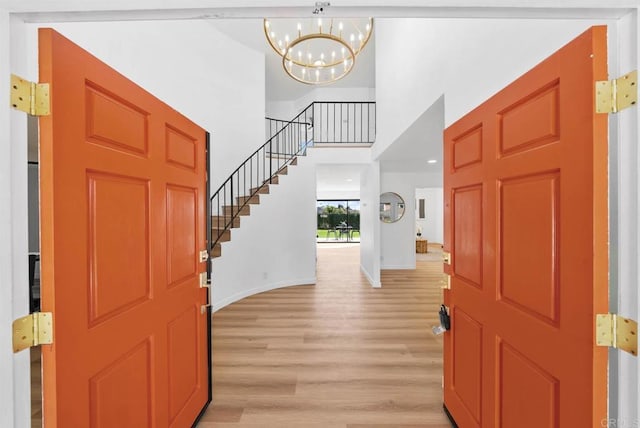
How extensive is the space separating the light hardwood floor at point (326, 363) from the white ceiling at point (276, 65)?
4.85 m

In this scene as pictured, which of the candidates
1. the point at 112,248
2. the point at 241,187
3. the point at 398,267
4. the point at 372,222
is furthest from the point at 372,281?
the point at 112,248

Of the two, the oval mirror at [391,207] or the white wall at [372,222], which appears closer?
the white wall at [372,222]

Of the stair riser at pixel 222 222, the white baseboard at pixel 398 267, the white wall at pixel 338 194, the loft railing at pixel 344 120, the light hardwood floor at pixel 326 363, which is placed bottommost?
the light hardwood floor at pixel 326 363

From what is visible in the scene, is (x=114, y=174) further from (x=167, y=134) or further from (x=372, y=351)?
(x=372, y=351)

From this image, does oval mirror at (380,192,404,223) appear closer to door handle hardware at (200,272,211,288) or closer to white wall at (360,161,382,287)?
white wall at (360,161,382,287)

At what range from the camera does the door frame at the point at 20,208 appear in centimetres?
78

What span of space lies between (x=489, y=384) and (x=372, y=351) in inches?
62.2

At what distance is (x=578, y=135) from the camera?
903 mm

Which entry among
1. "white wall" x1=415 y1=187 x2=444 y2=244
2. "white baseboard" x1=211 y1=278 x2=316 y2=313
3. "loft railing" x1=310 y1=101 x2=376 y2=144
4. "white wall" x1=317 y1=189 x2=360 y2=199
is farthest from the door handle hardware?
"white wall" x1=317 y1=189 x2=360 y2=199

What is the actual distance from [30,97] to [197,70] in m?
3.83

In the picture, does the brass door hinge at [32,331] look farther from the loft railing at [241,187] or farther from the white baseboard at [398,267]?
the white baseboard at [398,267]

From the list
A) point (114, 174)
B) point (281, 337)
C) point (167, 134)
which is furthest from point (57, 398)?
point (281, 337)

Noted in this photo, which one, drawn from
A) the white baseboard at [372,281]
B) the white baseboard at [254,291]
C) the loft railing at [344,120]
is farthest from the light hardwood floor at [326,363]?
the loft railing at [344,120]

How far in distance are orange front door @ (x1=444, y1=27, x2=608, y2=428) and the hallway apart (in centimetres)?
66
